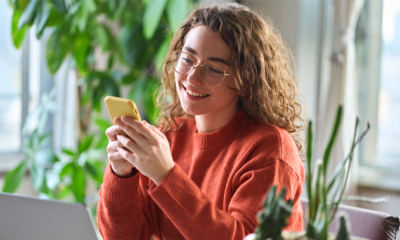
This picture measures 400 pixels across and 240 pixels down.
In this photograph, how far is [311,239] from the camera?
1.67ft

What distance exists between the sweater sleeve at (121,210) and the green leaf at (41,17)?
110 cm

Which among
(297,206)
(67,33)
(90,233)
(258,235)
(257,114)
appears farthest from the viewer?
(67,33)

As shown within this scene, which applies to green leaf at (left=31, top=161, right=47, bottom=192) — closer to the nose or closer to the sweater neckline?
the sweater neckline

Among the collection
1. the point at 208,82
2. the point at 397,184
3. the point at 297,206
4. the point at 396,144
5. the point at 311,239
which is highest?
the point at 208,82

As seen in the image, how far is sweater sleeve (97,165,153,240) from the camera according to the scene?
100 centimetres

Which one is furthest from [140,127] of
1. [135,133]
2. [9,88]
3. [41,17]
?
[9,88]

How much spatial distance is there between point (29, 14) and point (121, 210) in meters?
1.25

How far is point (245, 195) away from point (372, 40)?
1.98 metres

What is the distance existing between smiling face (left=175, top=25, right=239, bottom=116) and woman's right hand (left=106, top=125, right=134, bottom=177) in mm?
209

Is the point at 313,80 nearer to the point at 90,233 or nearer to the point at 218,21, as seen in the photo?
the point at 218,21

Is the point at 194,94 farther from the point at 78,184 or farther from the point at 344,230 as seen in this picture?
the point at 78,184

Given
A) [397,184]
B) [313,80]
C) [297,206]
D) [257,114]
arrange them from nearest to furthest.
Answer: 1. [297,206]
2. [257,114]
3. [397,184]
4. [313,80]

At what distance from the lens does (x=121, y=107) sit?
81cm

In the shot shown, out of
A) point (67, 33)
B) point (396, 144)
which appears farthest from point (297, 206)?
point (396, 144)
